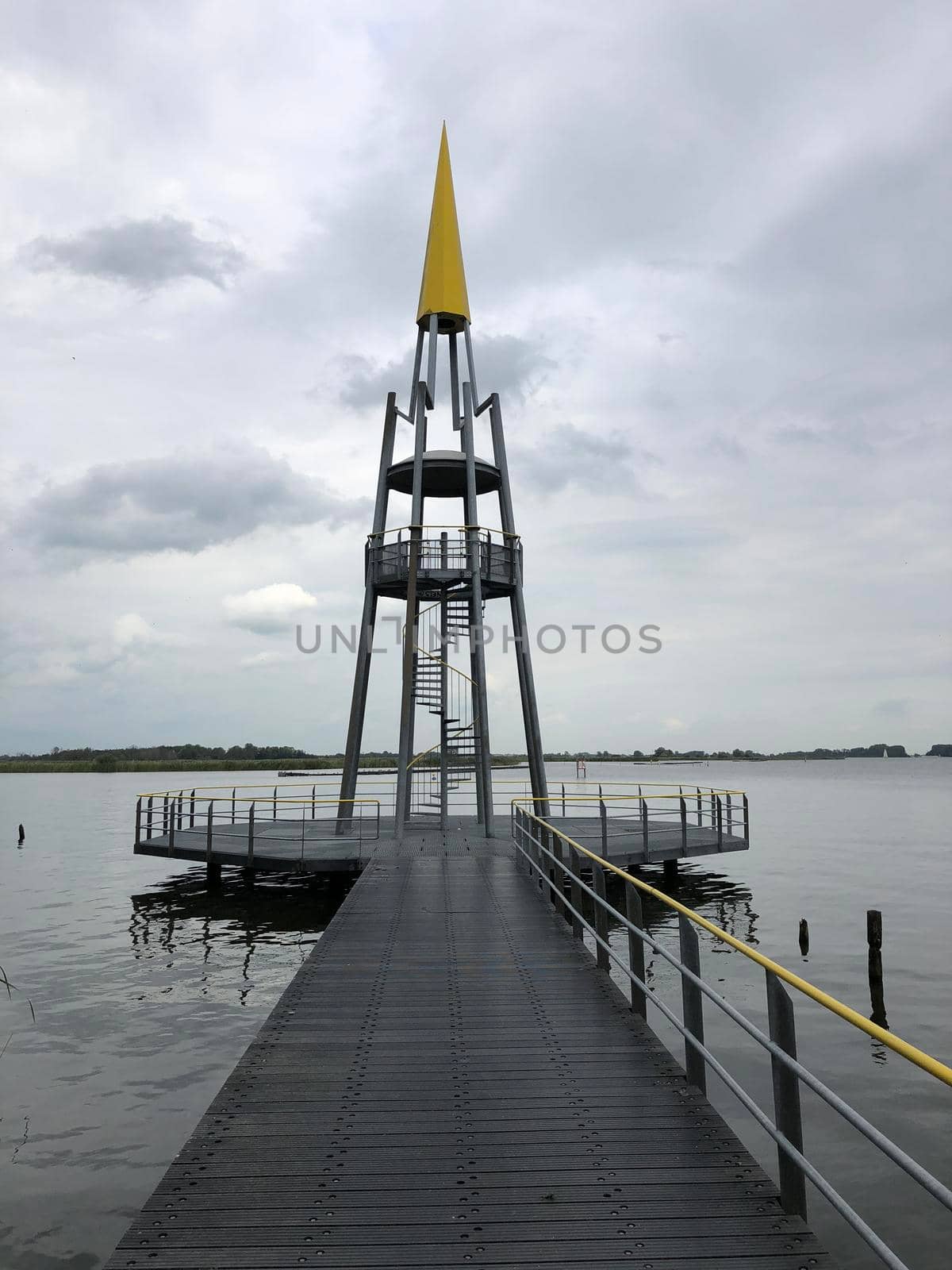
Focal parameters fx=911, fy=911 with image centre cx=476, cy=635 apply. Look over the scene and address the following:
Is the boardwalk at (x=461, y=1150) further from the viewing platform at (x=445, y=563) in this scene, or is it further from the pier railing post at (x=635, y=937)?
the viewing platform at (x=445, y=563)

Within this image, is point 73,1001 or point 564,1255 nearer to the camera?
point 564,1255

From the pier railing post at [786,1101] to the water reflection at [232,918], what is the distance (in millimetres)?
10245

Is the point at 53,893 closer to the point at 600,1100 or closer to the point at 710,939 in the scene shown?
the point at 710,939

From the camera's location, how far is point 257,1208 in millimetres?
4570

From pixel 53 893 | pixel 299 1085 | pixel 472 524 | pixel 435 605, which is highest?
pixel 472 524

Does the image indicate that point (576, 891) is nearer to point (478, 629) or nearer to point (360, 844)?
point (360, 844)

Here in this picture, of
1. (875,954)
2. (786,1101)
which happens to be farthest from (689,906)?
(786,1101)

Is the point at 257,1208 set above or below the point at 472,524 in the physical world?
below

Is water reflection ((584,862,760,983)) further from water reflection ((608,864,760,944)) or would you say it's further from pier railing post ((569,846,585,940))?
pier railing post ((569,846,585,940))

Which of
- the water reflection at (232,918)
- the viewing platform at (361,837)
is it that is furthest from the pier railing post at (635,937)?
the viewing platform at (361,837)

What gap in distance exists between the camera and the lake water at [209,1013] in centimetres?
746

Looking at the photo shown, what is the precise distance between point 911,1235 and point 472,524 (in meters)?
16.3

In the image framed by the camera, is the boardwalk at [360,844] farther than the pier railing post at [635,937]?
Yes

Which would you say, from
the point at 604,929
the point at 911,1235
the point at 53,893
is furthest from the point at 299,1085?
the point at 53,893
